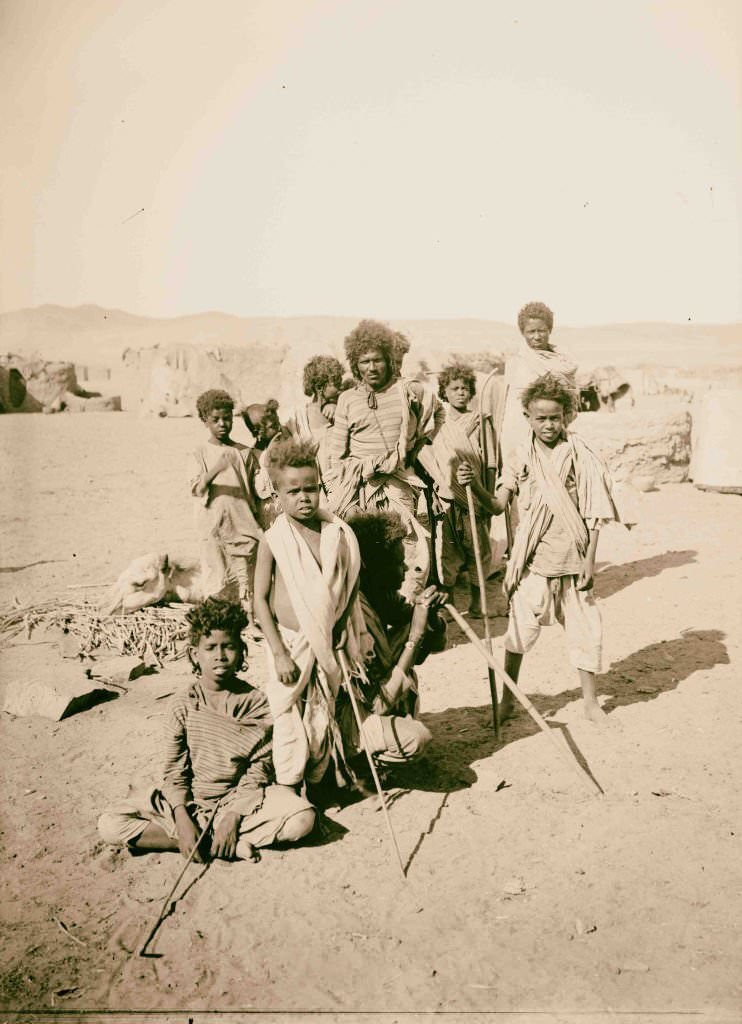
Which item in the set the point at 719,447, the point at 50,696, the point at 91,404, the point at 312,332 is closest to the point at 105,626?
the point at 50,696

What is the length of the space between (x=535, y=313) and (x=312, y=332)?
17.8 metres

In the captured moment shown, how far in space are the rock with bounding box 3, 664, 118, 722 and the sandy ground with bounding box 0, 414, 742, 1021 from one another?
0.28 ft

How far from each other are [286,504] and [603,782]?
6.27ft

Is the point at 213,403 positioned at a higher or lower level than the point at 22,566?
higher

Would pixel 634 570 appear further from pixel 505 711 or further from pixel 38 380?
pixel 38 380

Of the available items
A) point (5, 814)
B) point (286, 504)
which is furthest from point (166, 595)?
point (286, 504)

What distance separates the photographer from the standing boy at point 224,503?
238 inches

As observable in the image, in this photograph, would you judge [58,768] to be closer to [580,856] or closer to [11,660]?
[11,660]

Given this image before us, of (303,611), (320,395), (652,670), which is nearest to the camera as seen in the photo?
(303,611)

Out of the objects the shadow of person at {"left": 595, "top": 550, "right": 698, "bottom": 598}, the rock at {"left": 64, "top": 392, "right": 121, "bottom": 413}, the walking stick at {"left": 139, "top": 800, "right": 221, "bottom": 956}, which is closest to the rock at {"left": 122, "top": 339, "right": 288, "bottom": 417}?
the rock at {"left": 64, "top": 392, "right": 121, "bottom": 413}

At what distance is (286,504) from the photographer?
3721 millimetres

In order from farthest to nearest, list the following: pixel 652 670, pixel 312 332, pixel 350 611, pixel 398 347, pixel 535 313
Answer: pixel 312 332, pixel 535 313, pixel 652 670, pixel 398 347, pixel 350 611

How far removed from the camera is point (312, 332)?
78.1 ft

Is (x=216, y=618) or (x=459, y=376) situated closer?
(x=216, y=618)
